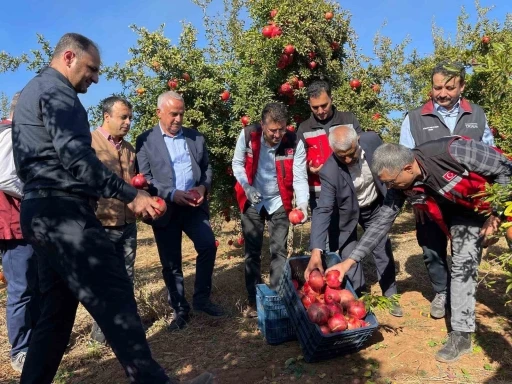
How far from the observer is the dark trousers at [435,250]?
411cm

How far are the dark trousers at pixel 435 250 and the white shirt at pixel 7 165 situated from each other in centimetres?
353

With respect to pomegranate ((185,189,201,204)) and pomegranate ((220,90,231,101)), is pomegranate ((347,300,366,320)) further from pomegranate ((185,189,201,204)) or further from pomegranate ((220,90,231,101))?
pomegranate ((220,90,231,101))

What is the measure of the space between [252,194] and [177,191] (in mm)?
706

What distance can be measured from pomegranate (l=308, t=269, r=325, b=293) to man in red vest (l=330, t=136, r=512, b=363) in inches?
5.9

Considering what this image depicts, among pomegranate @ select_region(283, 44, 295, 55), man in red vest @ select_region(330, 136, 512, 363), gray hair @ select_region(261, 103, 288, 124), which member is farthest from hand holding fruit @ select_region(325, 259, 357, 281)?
pomegranate @ select_region(283, 44, 295, 55)

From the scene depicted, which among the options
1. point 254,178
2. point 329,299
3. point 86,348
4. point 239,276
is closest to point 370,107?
point 254,178

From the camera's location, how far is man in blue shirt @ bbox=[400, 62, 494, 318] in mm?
3887

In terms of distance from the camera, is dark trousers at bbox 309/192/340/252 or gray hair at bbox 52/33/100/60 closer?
gray hair at bbox 52/33/100/60

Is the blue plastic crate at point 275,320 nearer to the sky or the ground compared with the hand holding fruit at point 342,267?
nearer to the ground

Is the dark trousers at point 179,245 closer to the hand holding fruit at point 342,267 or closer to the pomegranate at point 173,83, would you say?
the hand holding fruit at point 342,267

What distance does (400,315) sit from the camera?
4.25m

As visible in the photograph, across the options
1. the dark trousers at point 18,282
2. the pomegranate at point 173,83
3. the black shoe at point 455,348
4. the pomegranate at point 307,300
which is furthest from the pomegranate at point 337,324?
the pomegranate at point 173,83

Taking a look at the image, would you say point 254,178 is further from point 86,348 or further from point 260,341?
point 86,348

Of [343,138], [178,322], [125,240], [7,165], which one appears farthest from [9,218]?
[343,138]
